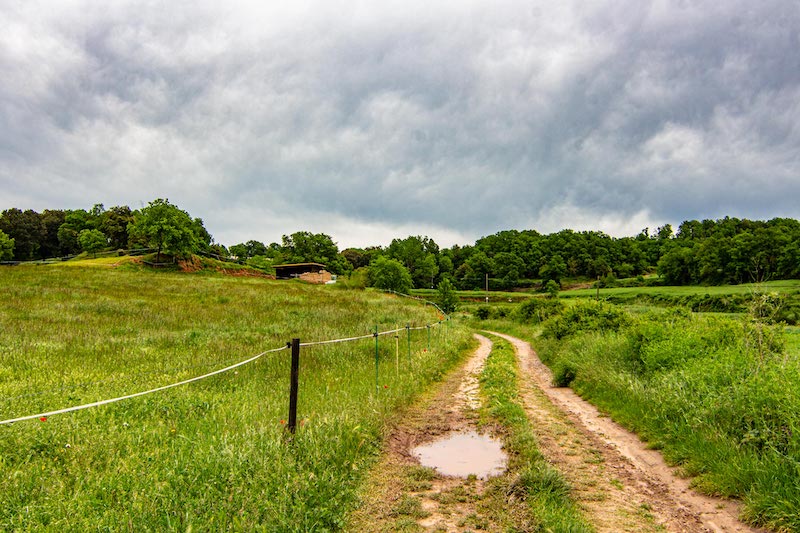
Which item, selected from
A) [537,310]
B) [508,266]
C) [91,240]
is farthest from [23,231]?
[508,266]

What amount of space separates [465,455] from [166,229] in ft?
194

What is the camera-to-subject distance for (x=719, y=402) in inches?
272

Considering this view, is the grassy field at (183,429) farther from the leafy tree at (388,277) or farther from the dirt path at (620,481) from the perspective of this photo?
the leafy tree at (388,277)

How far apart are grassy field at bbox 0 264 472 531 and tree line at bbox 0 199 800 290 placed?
50.7 meters

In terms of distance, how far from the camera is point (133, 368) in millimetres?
9695

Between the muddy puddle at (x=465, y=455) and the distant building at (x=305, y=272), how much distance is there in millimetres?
76786

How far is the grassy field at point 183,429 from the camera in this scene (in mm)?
4199

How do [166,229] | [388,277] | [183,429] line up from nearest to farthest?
1. [183,429]
2. [166,229]
3. [388,277]

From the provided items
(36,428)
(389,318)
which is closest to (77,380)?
(36,428)

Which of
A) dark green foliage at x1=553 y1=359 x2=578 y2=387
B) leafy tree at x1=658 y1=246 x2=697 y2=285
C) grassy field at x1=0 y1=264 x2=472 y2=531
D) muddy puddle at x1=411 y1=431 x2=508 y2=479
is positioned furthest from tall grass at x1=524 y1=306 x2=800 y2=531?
leafy tree at x1=658 y1=246 x2=697 y2=285

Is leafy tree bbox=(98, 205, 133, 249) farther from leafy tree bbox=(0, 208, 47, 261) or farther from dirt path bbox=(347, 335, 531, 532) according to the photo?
dirt path bbox=(347, 335, 531, 532)

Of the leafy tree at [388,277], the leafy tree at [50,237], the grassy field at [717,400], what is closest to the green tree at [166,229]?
the leafy tree at [388,277]

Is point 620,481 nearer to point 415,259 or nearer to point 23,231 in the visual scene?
point 23,231

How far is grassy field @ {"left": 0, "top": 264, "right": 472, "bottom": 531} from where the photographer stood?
4199mm
